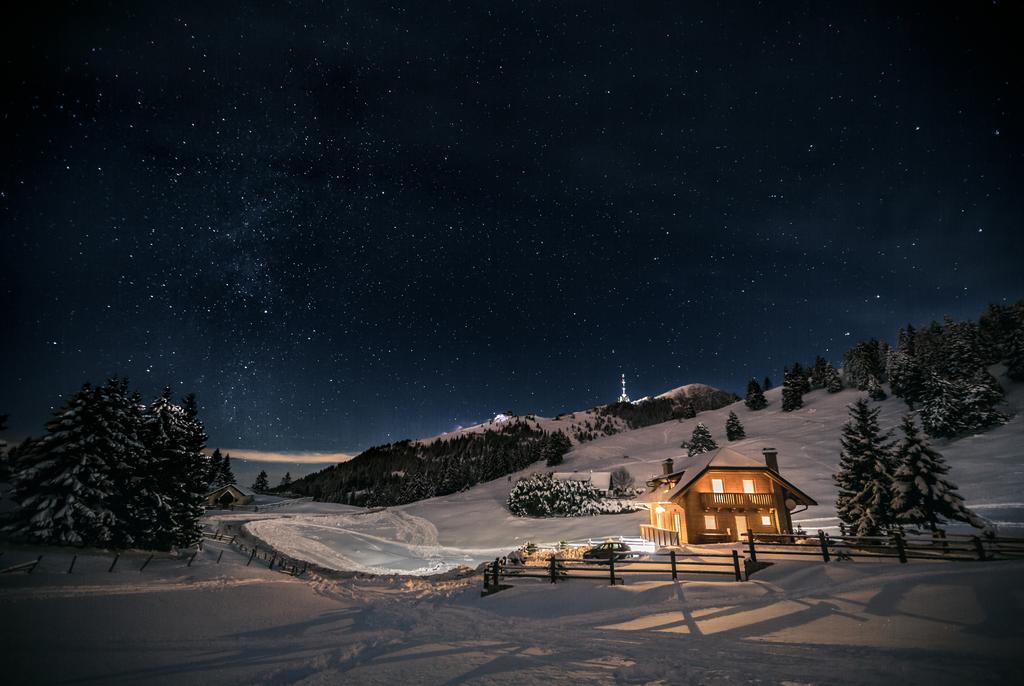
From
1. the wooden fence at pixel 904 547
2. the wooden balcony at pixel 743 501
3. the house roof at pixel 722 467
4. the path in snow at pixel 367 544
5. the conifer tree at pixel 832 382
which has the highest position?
the conifer tree at pixel 832 382

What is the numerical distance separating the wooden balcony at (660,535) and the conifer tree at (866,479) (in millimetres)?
12715

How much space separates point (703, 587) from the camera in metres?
16.0

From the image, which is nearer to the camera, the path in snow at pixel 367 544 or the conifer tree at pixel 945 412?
the path in snow at pixel 367 544

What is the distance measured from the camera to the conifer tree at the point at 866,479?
30456mm

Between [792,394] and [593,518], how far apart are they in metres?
66.9

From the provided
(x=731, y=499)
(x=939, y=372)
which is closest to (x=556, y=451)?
(x=939, y=372)

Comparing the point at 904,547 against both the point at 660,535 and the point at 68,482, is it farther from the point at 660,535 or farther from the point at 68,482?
the point at 68,482

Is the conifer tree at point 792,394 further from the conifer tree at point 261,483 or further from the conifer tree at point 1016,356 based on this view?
the conifer tree at point 261,483

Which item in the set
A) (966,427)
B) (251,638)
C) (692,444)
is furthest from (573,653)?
(692,444)

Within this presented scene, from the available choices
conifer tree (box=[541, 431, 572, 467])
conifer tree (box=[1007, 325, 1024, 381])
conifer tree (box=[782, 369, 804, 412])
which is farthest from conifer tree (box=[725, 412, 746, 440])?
conifer tree (box=[541, 431, 572, 467])

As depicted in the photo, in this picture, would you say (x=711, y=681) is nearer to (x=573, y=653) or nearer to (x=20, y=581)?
(x=573, y=653)

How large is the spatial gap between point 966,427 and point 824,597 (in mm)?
60418

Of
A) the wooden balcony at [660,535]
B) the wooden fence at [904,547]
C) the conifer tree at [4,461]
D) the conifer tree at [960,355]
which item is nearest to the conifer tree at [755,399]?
the conifer tree at [960,355]

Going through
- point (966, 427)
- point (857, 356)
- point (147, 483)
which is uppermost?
point (857, 356)
